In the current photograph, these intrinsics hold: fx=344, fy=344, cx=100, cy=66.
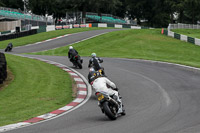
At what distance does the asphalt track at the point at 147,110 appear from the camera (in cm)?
850

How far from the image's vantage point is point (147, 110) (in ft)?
34.4

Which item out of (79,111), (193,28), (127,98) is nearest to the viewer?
(79,111)

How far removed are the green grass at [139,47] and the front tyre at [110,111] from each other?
17684 millimetres

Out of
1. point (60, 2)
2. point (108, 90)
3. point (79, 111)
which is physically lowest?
point (79, 111)

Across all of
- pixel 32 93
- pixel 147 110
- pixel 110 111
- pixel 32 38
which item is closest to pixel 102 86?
pixel 110 111

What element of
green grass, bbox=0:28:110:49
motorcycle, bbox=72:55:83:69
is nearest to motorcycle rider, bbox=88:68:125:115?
motorcycle, bbox=72:55:83:69

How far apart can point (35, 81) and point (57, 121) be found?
6.17m

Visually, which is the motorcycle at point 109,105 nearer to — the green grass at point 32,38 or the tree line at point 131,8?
the green grass at point 32,38

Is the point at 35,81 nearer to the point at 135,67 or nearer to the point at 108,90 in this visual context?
the point at 108,90

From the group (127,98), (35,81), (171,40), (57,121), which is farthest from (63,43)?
(57,121)

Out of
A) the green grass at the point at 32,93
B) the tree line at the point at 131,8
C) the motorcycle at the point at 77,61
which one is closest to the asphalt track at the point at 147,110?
the green grass at the point at 32,93

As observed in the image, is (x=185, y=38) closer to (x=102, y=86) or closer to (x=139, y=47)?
(x=139, y=47)

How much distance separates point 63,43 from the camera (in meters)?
40.8

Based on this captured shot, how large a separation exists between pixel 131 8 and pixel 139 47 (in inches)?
2453
